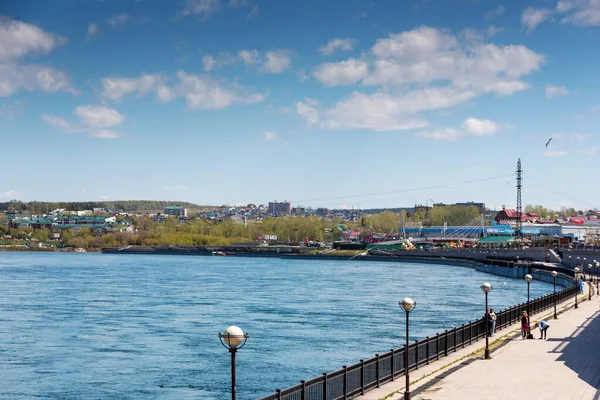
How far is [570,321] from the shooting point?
164 ft

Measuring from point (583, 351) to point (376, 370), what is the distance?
1307 centimetres

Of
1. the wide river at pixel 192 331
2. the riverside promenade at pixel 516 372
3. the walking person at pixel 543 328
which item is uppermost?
the walking person at pixel 543 328

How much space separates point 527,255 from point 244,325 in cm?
10919

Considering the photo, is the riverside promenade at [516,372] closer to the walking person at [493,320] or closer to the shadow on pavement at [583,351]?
the shadow on pavement at [583,351]

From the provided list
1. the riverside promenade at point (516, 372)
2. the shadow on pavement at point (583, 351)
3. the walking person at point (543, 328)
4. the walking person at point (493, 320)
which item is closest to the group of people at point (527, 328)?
the walking person at point (543, 328)

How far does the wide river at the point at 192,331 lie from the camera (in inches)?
1651

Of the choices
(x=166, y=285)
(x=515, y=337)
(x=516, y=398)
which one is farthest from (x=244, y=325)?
(x=166, y=285)

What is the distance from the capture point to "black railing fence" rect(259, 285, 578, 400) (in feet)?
79.5

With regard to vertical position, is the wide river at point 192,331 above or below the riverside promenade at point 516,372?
below

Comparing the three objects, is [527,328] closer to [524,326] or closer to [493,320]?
[524,326]

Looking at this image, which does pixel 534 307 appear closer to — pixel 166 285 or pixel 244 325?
pixel 244 325

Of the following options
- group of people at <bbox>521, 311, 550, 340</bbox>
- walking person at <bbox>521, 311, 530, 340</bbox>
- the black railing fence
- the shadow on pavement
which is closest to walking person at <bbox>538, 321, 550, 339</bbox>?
group of people at <bbox>521, 311, 550, 340</bbox>

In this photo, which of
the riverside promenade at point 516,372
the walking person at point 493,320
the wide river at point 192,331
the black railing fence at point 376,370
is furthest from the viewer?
the wide river at point 192,331

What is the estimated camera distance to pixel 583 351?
37031mm
